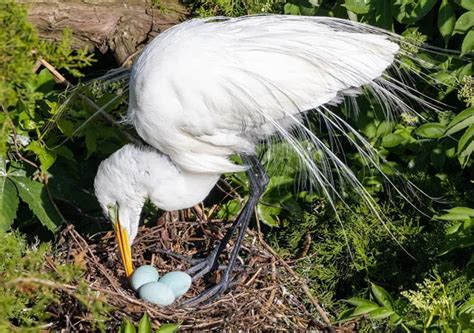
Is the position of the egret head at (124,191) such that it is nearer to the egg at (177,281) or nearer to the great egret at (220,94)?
the great egret at (220,94)

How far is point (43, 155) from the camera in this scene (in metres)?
3.05

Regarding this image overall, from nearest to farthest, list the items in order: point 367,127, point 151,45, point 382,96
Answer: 1. point 151,45
2. point 382,96
3. point 367,127

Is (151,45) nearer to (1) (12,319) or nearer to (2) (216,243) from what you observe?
(2) (216,243)

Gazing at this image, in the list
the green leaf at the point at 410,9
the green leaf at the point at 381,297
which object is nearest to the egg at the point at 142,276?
the green leaf at the point at 381,297

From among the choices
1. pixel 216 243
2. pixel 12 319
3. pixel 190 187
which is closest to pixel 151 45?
pixel 190 187

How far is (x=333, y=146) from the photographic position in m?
3.40

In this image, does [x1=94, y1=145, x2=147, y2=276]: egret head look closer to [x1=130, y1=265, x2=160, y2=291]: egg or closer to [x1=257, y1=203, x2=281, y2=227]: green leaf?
[x1=130, y1=265, x2=160, y2=291]: egg

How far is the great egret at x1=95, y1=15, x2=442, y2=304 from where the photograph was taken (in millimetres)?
2664

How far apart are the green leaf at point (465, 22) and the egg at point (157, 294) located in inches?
50.5

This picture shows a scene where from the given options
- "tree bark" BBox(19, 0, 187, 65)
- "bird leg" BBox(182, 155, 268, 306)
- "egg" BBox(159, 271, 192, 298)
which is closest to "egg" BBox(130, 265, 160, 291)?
"egg" BBox(159, 271, 192, 298)

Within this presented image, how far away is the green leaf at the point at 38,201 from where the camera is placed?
3061mm

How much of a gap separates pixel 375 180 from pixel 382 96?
0.39 metres

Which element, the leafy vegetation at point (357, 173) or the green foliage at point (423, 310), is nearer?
the green foliage at point (423, 310)

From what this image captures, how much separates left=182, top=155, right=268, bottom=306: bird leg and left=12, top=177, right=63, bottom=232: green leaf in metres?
0.54
